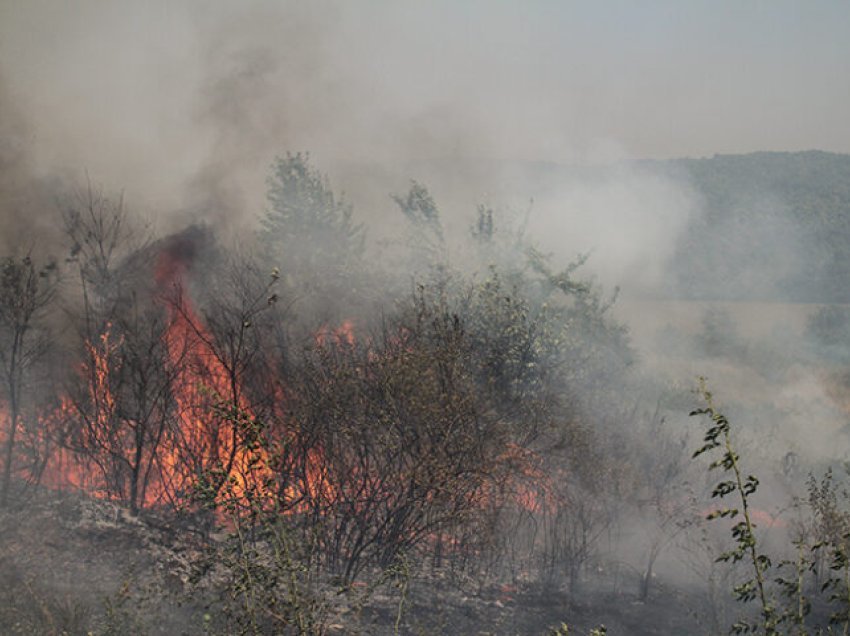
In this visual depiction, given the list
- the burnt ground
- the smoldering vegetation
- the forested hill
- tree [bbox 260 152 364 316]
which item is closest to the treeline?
the smoldering vegetation

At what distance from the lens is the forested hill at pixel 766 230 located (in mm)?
55406

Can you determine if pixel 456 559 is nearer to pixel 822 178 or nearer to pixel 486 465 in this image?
pixel 486 465

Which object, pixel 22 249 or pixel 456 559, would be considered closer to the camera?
pixel 456 559

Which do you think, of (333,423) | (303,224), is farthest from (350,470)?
(303,224)

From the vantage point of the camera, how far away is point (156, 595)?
9.84 m

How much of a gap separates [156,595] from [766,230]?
67181mm

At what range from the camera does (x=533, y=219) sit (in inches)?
2185

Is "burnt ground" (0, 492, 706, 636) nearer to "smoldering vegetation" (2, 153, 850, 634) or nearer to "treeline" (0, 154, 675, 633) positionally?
"smoldering vegetation" (2, 153, 850, 634)

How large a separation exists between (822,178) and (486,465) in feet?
254

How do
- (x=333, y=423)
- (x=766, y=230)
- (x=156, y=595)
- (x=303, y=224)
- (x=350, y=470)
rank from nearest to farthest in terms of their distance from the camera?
(x=156, y=595), (x=333, y=423), (x=350, y=470), (x=303, y=224), (x=766, y=230)

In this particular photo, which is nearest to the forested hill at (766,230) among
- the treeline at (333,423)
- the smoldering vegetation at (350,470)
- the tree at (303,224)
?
the tree at (303,224)

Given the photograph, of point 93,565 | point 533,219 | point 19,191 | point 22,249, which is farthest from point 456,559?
point 533,219

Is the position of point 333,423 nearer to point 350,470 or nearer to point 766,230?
point 350,470

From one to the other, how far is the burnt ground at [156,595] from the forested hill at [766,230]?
44.8m
